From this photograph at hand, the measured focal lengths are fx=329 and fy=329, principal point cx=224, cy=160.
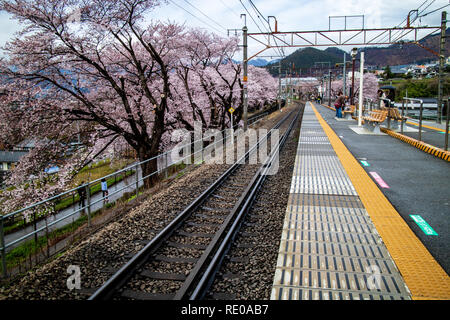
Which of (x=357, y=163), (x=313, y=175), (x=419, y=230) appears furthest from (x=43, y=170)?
(x=419, y=230)

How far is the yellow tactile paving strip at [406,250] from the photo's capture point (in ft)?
13.0

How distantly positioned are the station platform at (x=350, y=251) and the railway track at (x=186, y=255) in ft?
3.27

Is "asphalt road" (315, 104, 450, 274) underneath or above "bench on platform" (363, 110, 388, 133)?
underneath

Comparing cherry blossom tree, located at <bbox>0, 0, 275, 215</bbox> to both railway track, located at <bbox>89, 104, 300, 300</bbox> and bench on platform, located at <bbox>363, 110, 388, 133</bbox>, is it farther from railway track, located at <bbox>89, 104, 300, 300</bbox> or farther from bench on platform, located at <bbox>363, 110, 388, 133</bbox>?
bench on platform, located at <bbox>363, 110, 388, 133</bbox>

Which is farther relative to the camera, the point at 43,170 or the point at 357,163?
the point at 43,170

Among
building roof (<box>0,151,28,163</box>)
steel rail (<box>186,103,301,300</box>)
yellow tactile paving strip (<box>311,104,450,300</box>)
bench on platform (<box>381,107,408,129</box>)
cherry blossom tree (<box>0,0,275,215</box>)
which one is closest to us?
yellow tactile paving strip (<box>311,104,450,300</box>)

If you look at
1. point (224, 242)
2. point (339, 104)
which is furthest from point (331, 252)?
point (339, 104)

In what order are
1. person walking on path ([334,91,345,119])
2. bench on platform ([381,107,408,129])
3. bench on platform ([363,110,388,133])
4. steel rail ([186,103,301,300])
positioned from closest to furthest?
steel rail ([186,103,301,300]), bench on platform ([381,107,408,129]), bench on platform ([363,110,388,133]), person walking on path ([334,91,345,119])

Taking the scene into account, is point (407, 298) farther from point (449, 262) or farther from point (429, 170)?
point (429, 170)

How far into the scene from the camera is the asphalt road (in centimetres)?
534

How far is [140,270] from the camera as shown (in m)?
4.86

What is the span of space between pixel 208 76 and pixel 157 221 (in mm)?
22214

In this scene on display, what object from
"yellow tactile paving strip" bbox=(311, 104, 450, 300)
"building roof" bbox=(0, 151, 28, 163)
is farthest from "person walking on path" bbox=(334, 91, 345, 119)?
"building roof" bbox=(0, 151, 28, 163)

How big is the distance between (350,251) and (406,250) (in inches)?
31.2
